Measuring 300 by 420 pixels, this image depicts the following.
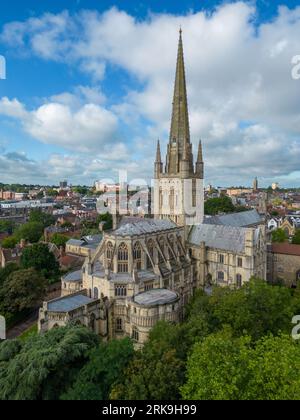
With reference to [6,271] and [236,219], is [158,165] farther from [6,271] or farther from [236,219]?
[6,271]

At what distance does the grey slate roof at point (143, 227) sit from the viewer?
43.8 meters

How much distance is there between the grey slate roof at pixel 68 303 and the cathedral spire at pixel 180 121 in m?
27.8

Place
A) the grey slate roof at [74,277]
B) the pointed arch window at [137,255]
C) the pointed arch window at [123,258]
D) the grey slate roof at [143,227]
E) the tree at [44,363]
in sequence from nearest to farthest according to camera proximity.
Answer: the tree at [44,363], the pointed arch window at [123,258], the pointed arch window at [137,255], the grey slate roof at [143,227], the grey slate roof at [74,277]

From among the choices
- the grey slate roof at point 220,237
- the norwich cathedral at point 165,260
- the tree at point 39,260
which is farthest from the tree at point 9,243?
the grey slate roof at point 220,237

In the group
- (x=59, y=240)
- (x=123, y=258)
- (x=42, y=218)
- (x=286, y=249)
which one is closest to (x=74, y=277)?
(x=123, y=258)

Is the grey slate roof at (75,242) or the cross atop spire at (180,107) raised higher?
the cross atop spire at (180,107)

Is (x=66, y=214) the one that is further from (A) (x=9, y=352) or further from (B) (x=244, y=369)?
(B) (x=244, y=369)

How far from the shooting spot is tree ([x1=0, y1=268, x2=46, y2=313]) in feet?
151

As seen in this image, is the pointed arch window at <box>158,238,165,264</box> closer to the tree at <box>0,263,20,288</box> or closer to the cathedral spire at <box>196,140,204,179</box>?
the cathedral spire at <box>196,140,204,179</box>

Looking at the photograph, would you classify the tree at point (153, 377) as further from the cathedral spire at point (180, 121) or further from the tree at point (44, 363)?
the cathedral spire at point (180, 121)

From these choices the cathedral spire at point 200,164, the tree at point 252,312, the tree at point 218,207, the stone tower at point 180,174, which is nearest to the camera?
the tree at point 252,312

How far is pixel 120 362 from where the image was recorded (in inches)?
923

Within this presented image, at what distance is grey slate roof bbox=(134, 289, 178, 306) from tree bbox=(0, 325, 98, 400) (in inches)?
414

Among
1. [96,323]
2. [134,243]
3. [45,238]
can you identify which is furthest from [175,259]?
[45,238]
